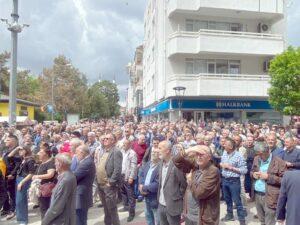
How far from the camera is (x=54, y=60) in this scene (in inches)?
1897

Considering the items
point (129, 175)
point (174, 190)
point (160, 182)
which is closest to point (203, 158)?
point (174, 190)

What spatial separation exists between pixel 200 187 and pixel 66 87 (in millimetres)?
44739

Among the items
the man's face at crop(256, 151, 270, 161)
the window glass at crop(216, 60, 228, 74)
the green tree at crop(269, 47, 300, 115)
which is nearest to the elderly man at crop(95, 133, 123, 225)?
the man's face at crop(256, 151, 270, 161)

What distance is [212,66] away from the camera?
26.4 metres

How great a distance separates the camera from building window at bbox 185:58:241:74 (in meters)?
26.1

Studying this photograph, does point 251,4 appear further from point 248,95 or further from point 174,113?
point 174,113

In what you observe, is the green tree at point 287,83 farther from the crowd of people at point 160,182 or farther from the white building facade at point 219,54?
the crowd of people at point 160,182

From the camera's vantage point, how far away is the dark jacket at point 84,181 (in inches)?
240

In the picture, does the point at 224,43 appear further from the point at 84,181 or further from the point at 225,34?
the point at 84,181

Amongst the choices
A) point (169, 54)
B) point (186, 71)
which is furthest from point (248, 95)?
point (169, 54)

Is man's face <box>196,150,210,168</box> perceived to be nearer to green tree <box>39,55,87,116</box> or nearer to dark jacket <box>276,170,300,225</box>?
dark jacket <box>276,170,300,225</box>

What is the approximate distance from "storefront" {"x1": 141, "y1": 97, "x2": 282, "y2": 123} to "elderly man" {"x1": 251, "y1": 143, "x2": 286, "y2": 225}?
59.3ft

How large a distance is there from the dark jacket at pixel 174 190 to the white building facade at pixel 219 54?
1922cm

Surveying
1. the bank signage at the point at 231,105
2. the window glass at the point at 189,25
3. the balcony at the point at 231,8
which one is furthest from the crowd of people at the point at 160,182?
the window glass at the point at 189,25
